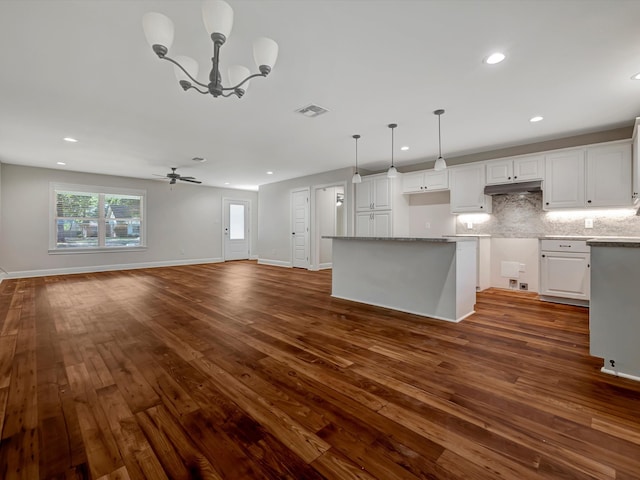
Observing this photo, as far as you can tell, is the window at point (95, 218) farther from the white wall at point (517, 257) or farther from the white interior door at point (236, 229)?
the white wall at point (517, 257)

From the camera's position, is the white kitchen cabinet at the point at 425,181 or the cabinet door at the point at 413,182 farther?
the cabinet door at the point at 413,182

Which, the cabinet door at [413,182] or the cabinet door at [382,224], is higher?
the cabinet door at [413,182]

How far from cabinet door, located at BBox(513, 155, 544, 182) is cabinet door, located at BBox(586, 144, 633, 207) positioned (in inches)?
22.0

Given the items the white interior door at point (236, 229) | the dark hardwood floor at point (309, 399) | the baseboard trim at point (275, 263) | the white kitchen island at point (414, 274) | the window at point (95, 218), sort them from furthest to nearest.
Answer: the white interior door at point (236, 229)
the baseboard trim at point (275, 263)
the window at point (95, 218)
the white kitchen island at point (414, 274)
the dark hardwood floor at point (309, 399)

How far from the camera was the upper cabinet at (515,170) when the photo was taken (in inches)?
178

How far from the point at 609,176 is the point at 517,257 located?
168 centimetres

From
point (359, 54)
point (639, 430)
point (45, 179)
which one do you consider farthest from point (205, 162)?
point (639, 430)

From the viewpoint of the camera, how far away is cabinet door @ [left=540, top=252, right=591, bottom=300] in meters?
3.90

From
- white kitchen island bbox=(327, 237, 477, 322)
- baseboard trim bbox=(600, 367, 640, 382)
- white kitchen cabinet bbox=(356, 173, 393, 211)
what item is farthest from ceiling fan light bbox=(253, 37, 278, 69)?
white kitchen cabinet bbox=(356, 173, 393, 211)

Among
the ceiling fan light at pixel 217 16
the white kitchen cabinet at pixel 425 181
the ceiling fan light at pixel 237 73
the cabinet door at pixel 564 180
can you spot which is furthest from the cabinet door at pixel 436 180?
the ceiling fan light at pixel 217 16

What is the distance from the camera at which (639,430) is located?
57.9 inches

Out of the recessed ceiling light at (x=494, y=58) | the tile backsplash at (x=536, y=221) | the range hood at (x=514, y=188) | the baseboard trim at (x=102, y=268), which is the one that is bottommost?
the baseboard trim at (x=102, y=268)

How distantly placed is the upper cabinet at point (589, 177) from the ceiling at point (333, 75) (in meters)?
0.39

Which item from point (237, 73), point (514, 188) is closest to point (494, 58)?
point (237, 73)
